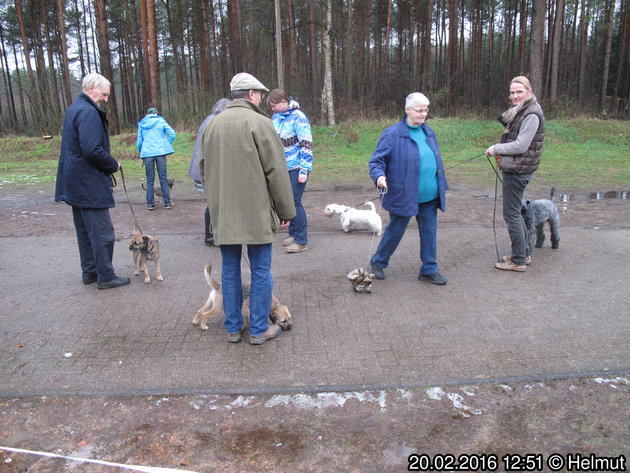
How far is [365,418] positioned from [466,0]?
3246cm

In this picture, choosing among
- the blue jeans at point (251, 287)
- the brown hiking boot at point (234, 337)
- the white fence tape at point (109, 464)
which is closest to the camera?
the white fence tape at point (109, 464)

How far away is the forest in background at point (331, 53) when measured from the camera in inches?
846

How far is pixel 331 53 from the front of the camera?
24109 millimetres

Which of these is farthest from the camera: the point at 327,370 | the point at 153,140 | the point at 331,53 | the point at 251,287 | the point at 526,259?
the point at 331,53

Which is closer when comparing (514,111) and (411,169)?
(411,169)

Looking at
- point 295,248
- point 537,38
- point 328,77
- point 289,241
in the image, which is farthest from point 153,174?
point 537,38

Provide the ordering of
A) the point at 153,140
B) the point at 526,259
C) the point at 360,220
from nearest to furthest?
the point at 526,259
the point at 360,220
the point at 153,140

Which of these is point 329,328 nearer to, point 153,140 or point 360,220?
point 360,220

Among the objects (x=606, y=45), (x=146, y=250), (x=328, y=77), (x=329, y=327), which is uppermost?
(x=606, y=45)

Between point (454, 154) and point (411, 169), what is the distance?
12.1 metres

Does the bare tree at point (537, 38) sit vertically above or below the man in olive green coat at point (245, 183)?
above

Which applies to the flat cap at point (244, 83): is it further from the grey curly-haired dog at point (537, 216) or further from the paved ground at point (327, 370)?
the grey curly-haired dog at point (537, 216)

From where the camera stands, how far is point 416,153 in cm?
470

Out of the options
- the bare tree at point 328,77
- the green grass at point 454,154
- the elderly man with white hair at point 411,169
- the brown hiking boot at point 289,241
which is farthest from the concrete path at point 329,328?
the bare tree at point 328,77
